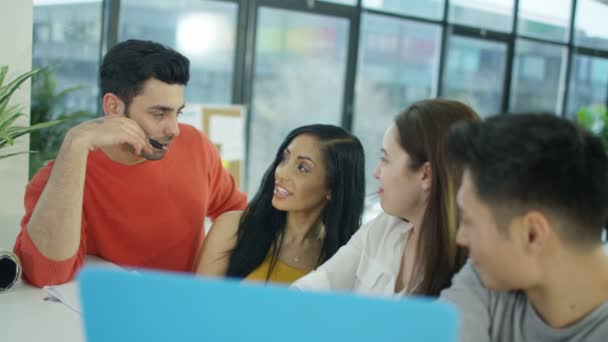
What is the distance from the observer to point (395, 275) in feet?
5.10

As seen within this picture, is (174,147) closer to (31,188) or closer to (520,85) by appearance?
(31,188)

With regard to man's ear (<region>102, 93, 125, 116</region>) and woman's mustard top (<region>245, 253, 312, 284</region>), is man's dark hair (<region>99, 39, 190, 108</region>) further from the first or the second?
woman's mustard top (<region>245, 253, 312, 284</region>)

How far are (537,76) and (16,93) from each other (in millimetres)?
7718

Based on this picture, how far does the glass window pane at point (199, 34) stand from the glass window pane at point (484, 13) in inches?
115

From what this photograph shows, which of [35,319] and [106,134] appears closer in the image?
[35,319]

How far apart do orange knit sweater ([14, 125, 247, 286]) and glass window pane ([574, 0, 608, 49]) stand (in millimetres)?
8046

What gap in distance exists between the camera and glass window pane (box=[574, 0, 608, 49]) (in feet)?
30.0

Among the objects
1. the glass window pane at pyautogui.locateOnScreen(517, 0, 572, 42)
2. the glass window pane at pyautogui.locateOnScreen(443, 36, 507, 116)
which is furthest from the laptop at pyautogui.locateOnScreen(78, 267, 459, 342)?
the glass window pane at pyautogui.locateOnScreen(517, 0, 572, 42)

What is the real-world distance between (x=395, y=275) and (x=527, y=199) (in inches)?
24.1

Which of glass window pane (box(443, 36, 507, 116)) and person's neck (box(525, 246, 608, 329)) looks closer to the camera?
person's neck (box(525, 246, 608, 329))

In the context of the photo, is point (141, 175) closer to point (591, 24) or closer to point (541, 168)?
point (541, 168)

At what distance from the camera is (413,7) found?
720 centimetres

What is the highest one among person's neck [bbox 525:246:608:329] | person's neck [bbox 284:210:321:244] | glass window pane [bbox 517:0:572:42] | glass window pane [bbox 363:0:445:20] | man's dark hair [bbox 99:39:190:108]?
glass window pane [bbox 517:0:572:42]

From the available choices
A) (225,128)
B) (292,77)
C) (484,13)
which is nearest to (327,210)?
(225,128)
